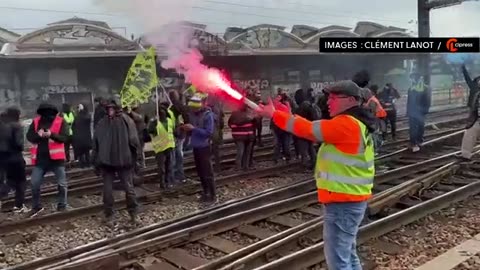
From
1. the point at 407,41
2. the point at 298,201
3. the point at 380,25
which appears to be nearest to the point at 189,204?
the point at 298,201

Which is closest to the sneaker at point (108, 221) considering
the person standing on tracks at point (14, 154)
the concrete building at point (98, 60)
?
the person standing on tracks at point (14, 154)

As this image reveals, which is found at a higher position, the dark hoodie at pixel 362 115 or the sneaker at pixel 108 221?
the dark hoodie at pixel 362 115

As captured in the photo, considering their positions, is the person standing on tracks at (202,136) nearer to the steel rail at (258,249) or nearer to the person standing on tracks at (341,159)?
the steel rail at (258,249)

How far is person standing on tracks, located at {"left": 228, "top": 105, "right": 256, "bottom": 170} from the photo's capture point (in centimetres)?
1105

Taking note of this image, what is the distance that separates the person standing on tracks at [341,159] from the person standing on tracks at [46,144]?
4.84 m

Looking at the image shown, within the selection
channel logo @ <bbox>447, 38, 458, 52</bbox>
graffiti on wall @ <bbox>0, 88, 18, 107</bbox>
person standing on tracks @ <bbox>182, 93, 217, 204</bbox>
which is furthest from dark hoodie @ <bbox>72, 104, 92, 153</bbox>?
channel logo @ <bbox>447, 38, 458, 52</bbox>

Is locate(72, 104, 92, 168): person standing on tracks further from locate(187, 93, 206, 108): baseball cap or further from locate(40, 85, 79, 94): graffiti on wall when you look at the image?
locate(40, 85, 79, 94): graffiti on wall

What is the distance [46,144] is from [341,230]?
5.43m

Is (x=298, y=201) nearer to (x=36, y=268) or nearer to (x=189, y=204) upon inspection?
(x=189, y=204)

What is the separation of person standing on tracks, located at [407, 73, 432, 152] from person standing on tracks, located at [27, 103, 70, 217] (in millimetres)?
8257

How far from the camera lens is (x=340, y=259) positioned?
13.7 ft

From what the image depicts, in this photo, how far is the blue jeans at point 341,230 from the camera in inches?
163

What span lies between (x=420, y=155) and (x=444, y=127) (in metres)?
7.62

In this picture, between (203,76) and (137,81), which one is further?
(137,81)
